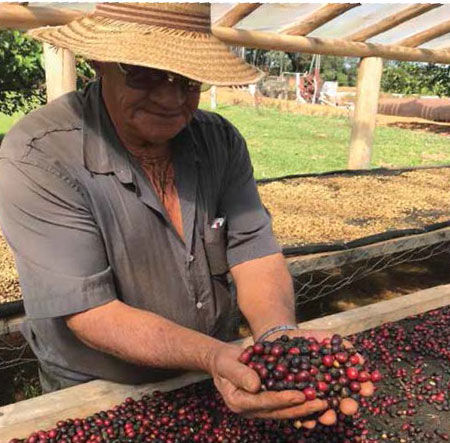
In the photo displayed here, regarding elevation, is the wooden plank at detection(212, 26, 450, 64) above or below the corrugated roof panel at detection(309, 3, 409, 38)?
below

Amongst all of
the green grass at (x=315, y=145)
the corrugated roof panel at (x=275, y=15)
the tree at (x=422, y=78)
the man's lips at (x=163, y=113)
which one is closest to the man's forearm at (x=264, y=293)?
the man's lips at (x=163, y=113)

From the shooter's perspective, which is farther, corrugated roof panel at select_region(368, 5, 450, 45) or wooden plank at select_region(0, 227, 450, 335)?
corrugated roof panel at select_region(368, 5, 450, 45)

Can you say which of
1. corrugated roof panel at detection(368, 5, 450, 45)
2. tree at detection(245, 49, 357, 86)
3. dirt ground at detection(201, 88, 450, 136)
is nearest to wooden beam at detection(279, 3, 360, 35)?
corrugated roof panel at detection(368, 5, 450, 45)

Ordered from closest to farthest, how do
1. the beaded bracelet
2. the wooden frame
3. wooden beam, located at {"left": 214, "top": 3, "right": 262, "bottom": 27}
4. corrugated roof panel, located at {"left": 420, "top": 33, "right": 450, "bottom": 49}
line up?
the beaded bracelet → the wooden frame → wooden beam, located at {"left": 214, "top": 3, "right": 262, "bottom": 27} → corrugated roof panel, located at {"left": 420, "top": 33, "right": 450, "bottom": 49}

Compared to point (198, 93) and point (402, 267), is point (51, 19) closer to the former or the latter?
point (198, 93)

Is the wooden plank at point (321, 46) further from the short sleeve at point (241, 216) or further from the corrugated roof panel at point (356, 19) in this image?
the short sleeve at point (241, 216)

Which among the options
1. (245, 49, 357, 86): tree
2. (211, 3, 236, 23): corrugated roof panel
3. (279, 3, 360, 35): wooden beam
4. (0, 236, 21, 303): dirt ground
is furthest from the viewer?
(245, 49, 357, 86): tree

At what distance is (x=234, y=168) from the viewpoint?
2.20 m

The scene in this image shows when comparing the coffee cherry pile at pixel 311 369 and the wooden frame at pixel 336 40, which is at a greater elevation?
the wooden frame at pixel 336 40

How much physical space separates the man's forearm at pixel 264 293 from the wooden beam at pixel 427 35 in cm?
558

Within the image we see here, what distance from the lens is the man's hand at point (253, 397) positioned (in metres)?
1.50

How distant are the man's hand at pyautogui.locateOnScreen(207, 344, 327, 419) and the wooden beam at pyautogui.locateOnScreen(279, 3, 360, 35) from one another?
481 cm

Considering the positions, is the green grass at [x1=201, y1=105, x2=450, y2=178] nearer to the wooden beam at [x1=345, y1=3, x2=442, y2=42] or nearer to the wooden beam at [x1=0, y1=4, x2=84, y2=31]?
the wooden beam at [x1=345, y1=3, x2=442, y2=42]

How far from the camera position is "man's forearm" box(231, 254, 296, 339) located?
6.62ft
